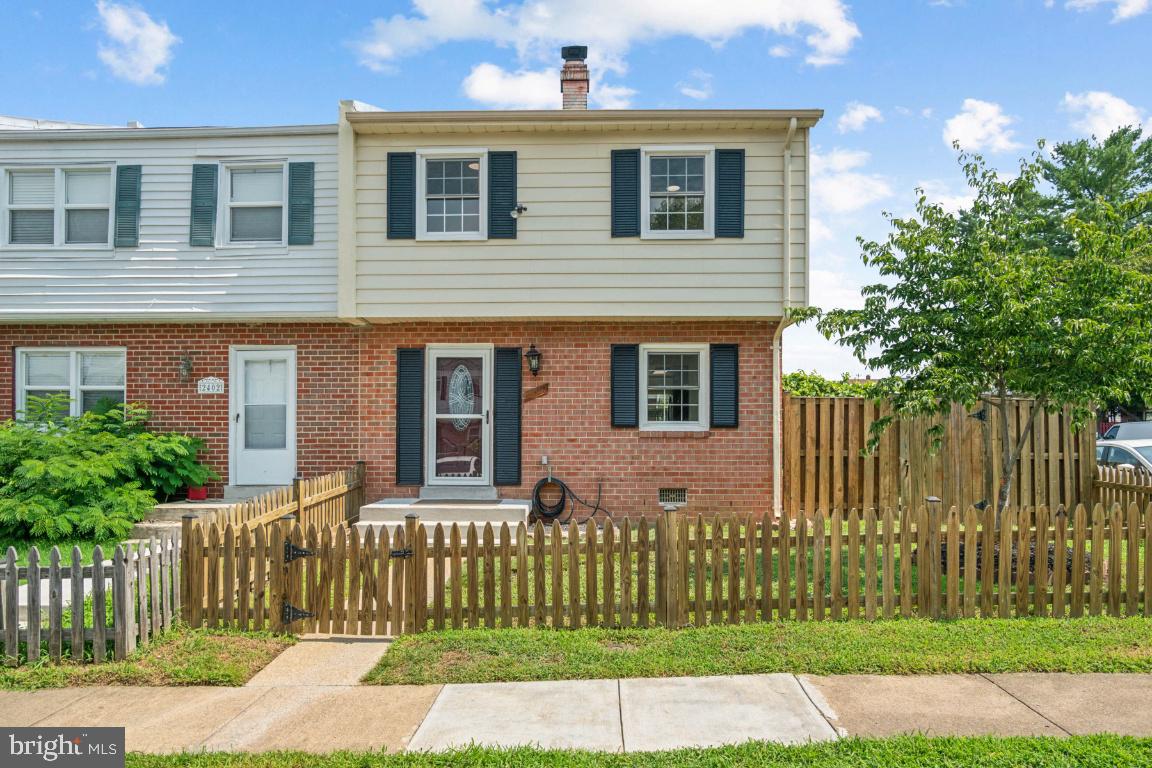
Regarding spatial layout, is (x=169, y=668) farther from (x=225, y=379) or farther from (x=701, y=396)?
(x=701, y=396)

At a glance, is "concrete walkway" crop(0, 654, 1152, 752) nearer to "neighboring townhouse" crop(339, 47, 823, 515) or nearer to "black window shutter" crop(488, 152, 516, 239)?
"neighboring townhouse" crop(339, 47, 823, 515)

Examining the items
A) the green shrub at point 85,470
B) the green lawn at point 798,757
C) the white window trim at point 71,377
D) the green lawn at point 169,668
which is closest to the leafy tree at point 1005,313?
the green lawn at point 798,757

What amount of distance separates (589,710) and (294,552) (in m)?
2.89

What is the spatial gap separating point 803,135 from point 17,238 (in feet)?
38.6

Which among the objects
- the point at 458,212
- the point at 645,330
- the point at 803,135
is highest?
the point at 803,135

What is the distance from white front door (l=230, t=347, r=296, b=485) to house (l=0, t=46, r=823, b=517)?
32 mm

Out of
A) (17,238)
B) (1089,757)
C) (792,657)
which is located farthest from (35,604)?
(17,238)

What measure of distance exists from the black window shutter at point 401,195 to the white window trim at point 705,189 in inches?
131

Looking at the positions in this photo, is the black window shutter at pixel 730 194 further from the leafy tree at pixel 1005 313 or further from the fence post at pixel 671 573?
the fence post at pixel 671 573

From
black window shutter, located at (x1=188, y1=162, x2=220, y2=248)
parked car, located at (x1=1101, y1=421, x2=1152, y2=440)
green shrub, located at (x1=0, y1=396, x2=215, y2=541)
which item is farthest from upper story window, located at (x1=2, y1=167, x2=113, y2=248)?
parked car, located at (x1=1101, y1=421, x2=1152, y2=440)

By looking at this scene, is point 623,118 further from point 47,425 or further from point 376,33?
point 47,425

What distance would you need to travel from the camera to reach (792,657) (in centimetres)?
532

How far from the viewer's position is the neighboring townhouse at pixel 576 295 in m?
10.8

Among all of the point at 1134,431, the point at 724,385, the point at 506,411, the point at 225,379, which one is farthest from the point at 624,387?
the point at 1134,431
